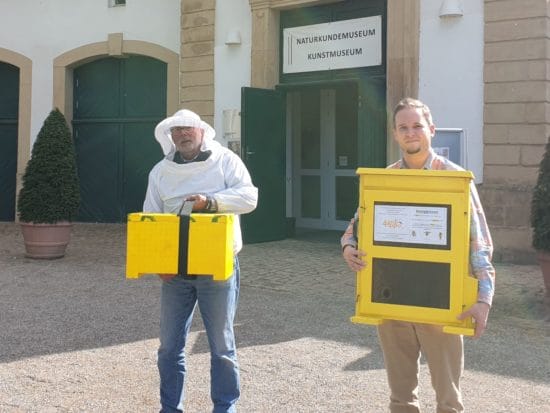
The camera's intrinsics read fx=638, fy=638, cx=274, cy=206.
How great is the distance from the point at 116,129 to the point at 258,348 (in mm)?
9627

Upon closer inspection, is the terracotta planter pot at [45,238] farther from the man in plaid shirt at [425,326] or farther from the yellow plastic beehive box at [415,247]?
the yellow plastic beehive box at [415,247]

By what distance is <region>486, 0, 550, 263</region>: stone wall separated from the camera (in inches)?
321

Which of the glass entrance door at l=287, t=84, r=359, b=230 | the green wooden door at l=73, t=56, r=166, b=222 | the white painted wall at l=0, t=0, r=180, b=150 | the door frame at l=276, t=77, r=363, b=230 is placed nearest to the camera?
the glass entrance door at l=287, t=84, r=359, b=230

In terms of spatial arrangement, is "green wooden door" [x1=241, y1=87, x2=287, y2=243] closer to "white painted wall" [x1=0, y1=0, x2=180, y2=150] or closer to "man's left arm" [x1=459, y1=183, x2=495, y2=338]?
"white painted wall" [x1=0, y1=0, x2=180, y2=150]

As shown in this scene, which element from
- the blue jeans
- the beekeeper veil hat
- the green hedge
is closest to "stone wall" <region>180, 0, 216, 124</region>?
the green hedge

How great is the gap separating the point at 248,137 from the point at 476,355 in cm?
600

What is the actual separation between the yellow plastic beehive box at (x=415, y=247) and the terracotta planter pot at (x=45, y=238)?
22.7 feet

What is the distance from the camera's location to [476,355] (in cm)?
463

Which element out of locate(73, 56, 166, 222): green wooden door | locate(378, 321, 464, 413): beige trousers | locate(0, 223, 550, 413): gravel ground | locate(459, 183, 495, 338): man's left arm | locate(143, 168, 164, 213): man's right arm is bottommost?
locate(0, 223, 550, 413): gravel ground

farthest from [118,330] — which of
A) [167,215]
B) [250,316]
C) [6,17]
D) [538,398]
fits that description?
[6,17]

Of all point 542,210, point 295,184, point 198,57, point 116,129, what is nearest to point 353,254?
point 542,210

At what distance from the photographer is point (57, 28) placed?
13.4 meters

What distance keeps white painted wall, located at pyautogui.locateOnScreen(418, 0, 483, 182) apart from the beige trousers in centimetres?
629

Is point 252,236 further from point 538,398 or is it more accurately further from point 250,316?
point 538,398
